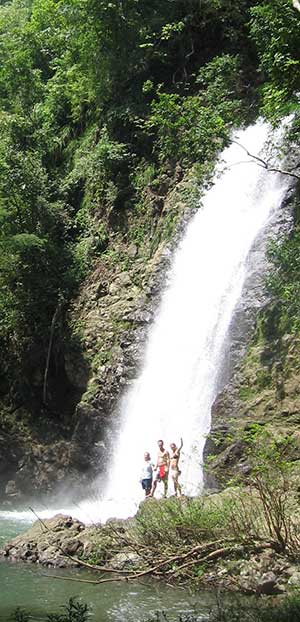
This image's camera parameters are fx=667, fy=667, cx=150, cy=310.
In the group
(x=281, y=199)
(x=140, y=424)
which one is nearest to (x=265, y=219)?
(x=281, y=199)

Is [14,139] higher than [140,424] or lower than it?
higher

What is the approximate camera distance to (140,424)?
56.1 ft

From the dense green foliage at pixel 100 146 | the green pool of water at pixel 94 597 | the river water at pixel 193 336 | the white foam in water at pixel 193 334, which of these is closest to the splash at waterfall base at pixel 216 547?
the green pool of water at pixel 94 597

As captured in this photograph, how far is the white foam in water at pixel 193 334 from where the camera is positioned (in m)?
15.4

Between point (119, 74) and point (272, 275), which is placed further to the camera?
point (119, 74)

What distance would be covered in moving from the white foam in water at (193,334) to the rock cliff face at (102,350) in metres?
0.65

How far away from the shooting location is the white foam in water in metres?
15.4

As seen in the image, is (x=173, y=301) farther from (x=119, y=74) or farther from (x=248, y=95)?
(x=119, y=74)

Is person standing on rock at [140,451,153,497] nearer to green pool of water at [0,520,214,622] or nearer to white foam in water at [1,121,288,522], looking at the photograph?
white foam in water at [1,121,288,522]

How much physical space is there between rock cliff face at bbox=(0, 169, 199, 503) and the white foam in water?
0.65 metres

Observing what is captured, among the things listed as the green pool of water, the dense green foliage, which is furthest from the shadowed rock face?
the dense green foliage

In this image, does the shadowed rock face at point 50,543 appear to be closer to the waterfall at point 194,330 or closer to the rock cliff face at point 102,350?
the waterfall at point 194,330

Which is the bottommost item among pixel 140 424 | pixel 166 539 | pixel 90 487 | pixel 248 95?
pixel 166 539

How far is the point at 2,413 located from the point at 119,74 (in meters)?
13.2
